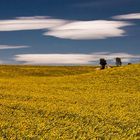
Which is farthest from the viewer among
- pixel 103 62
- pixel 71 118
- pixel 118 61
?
pixel 118 61

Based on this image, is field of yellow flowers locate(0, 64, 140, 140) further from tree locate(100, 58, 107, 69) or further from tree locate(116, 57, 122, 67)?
tree locate(116, 57, 122, 67)

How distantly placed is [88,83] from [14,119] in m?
39.0

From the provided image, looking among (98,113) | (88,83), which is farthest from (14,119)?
(88,83)

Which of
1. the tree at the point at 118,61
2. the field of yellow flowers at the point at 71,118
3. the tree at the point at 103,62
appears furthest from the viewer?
the tree at the point at 118,61

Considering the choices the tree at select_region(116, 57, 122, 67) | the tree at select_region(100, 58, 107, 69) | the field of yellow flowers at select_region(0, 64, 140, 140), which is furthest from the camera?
the tree at select_region(116, 57, 122, 67)

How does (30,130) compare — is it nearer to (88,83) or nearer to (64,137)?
(64,137)

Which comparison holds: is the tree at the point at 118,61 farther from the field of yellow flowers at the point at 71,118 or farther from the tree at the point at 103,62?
the field of yellow flowers at the point at 71,118

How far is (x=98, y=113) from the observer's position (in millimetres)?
35438

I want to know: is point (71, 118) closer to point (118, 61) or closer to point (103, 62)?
point (103, 62)

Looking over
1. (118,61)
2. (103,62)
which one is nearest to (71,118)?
(103,62)

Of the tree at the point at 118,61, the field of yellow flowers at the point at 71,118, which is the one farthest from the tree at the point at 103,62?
the field of yellow flowers at the point at 71,118

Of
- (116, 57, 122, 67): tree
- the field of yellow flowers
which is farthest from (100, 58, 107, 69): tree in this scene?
the field of yellow flowers

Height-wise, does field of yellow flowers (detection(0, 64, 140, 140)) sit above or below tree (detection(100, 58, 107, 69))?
below

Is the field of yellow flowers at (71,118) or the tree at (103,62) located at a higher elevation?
the tree at (103,62)
